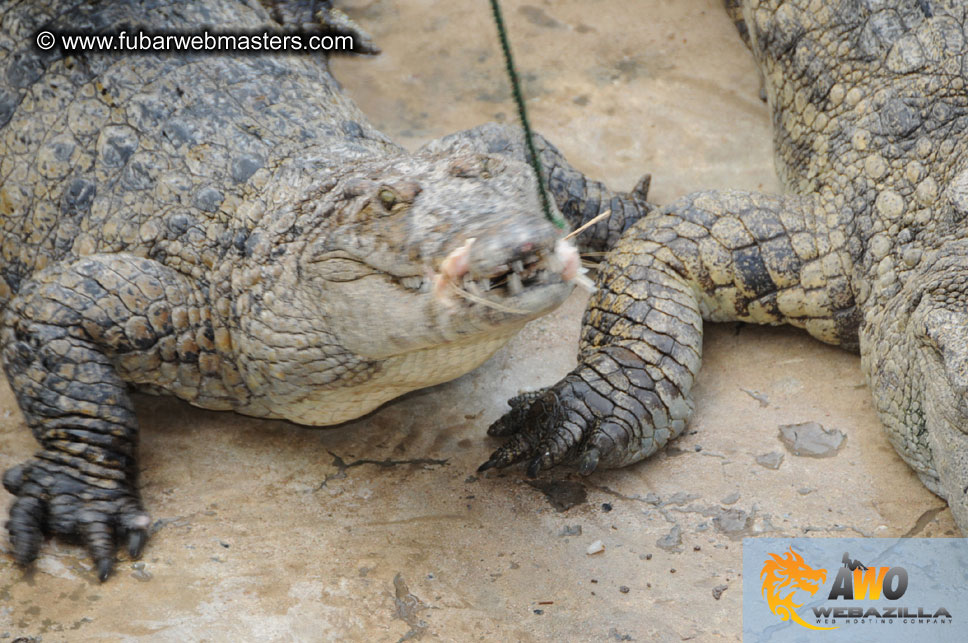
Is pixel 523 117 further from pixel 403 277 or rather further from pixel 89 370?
pixel 89 370

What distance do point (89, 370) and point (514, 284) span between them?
67.7 inches

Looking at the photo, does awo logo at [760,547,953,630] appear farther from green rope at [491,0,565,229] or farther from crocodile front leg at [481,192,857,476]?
green rope at [491,0,565,229]

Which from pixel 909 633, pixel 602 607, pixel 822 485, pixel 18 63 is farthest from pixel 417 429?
pixel 18 63

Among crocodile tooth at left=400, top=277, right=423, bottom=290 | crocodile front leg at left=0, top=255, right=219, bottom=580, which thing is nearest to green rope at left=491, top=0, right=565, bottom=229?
crocodile tooth at left=400, top=277, right=423, bottom=290

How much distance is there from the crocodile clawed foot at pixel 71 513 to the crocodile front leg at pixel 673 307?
122 centimetres

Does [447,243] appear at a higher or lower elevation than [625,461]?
higher

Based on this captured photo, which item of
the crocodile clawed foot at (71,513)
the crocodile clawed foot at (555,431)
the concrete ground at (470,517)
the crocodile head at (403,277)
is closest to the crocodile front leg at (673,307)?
the crocodile clawed foot at (555,431)

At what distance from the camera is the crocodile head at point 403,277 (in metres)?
2.83

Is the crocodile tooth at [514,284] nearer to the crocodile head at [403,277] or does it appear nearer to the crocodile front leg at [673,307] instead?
the crocodile head at [403,277]

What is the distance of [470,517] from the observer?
3686 millimetres

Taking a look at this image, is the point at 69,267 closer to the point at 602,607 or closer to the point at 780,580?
the point at 602,607

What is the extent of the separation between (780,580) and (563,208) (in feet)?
7.37

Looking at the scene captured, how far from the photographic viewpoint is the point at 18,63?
4457 millimetres

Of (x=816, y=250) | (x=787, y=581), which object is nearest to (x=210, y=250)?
(x=787, y=581)
